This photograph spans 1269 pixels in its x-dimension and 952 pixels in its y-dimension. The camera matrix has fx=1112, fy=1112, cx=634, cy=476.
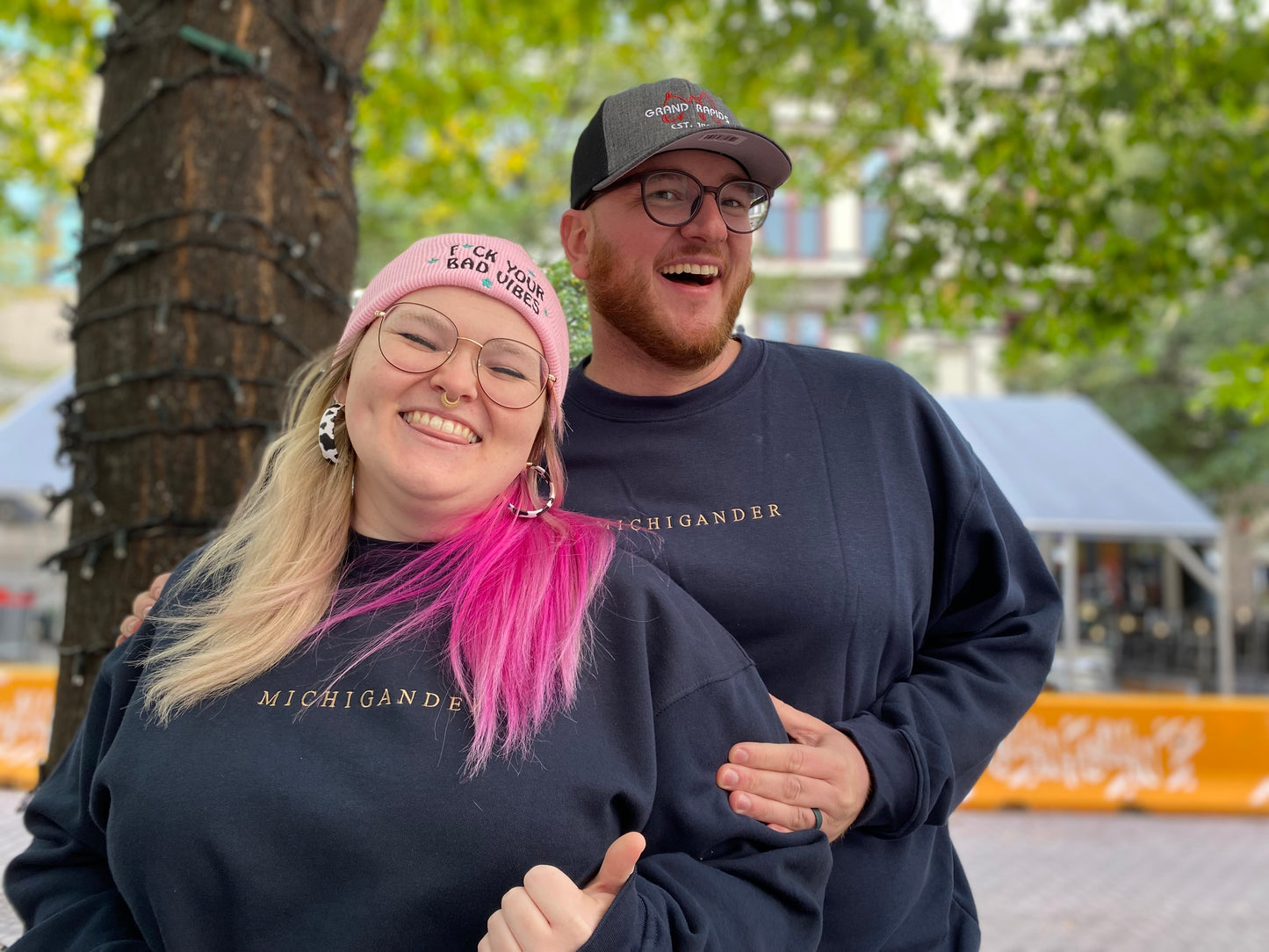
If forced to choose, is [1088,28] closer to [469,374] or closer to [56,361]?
[469,374]

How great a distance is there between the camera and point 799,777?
5.41ft

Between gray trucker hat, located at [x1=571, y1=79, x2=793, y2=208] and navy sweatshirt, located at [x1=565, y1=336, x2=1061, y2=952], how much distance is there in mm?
368

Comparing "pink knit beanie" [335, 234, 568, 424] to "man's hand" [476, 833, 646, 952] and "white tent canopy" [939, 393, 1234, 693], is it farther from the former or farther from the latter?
"white tent canopy" [939, 393, 1234, 693]

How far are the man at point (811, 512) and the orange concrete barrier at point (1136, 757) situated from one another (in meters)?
7.30

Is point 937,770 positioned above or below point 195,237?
below

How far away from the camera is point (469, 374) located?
5.62 ft

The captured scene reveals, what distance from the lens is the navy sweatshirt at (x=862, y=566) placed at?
1.91m

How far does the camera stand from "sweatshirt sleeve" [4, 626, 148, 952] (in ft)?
5.34

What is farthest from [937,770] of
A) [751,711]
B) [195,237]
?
[195,237]

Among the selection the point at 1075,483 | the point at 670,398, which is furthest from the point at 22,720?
the point at 1075,483

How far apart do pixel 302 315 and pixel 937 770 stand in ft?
5.97

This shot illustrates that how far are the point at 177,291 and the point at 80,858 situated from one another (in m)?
1.36

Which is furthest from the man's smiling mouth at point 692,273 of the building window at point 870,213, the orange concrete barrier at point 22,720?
the building window at point 870,213

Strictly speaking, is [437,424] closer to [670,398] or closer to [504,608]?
[504,608]
